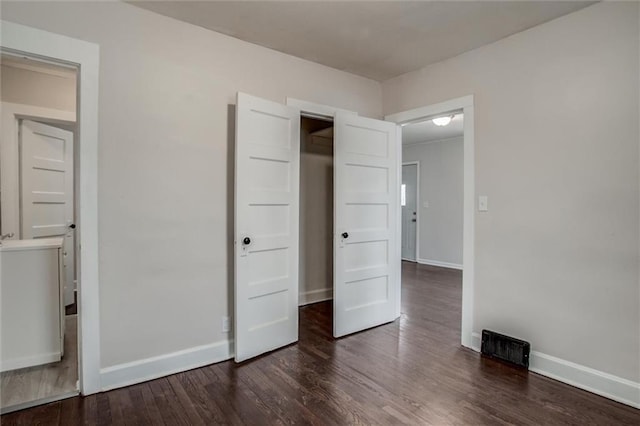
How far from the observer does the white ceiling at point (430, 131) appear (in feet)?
17.9

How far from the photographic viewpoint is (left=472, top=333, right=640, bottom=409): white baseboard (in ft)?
6.86

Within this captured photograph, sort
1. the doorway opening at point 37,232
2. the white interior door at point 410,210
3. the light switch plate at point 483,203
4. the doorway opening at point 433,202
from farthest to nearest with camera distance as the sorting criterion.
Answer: the white interior door at point 410,210
the doorway opening at point 433,202
the light switch plate at point 483,203
the doorway opening at point 37,232

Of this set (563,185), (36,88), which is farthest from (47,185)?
(563,185)

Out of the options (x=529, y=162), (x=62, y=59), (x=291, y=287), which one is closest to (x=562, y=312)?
(x=529, y=162)

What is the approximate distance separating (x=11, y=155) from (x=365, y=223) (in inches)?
139

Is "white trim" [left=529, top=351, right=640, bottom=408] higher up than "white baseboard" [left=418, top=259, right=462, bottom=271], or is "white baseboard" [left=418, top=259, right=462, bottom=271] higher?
"white baseboard" [left=418, top=259, right=462, bottom=271]

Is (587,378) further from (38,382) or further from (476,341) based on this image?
(38,382)

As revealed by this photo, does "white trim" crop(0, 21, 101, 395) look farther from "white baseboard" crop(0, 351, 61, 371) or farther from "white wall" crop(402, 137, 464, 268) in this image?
"white wall" crop(402, 137, 464, 268)

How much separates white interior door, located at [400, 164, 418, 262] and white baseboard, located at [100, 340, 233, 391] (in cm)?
533

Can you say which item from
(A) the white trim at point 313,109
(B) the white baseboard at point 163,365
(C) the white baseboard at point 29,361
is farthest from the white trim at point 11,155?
(A) the white trim at point 313,109

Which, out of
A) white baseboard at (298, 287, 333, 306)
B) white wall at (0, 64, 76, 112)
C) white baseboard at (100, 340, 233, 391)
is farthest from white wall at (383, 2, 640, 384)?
white wall at (0, 64, 76, 112)

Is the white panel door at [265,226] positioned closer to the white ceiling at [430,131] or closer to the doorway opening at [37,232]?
the doorway opening at [37,232]

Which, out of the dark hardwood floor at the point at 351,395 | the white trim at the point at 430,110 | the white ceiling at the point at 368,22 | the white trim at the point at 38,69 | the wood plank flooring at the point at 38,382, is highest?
the white ceiling at the point at 368,22

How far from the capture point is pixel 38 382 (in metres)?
2.28
